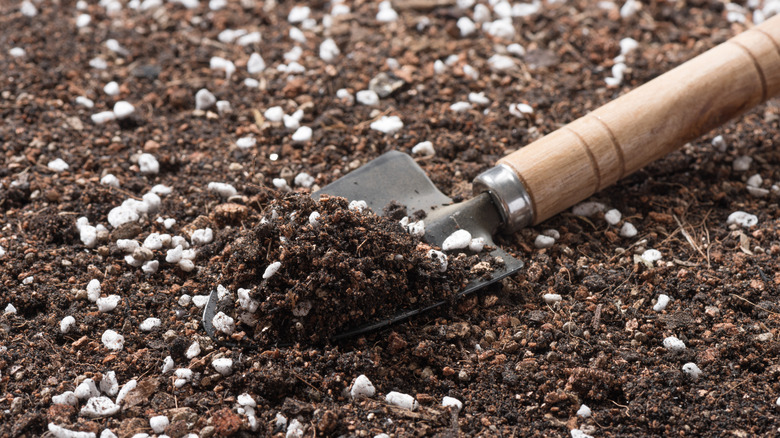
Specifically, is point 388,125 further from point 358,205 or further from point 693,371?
point 693,371

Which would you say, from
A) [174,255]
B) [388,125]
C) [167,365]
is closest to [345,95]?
[388,125]

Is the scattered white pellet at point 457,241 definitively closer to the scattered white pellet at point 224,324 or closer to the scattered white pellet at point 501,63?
the scattered white pellet at point 224,324

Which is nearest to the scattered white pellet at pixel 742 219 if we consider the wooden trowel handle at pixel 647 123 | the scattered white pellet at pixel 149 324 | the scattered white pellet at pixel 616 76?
the wooden trowel handle at pixel 647 123

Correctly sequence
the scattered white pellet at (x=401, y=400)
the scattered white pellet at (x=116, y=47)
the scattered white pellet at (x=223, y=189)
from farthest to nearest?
the scattered white pellet at (x=116, y=47) < the scattered white pellet at (x=223, y=189) < the scattered white pellet at (x=401, y=400)

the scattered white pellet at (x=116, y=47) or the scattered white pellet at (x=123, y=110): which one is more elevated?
the scattered white pellet at (x=116, y=47)

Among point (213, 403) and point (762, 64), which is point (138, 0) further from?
point (762, 64)

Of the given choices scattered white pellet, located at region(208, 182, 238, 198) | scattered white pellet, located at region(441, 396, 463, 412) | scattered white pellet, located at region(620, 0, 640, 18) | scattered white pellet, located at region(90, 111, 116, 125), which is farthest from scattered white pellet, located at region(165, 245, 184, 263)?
scattered white pellet, located at region(620, 0, 640, 18)

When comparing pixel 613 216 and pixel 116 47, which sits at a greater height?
pixel 116 47
